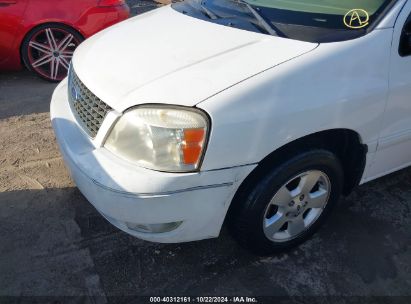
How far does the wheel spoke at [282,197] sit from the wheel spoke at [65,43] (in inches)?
145

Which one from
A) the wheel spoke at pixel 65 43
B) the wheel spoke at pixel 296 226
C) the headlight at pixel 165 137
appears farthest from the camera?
the wheel spoke at pixel 65 43

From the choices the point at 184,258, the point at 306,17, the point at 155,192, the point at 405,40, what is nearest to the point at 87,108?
the point at 155,192

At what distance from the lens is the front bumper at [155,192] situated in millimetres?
1909

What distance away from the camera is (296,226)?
2455 millimetres

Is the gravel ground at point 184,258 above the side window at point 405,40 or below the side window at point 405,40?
below

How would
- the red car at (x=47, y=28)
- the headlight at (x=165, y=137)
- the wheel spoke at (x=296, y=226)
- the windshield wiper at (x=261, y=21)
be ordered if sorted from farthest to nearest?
the red car at (x=47, y=28)
the wheel spoke at (x=296, y=226)
the windshield wiper at (x=261, y=21)
the headlight at (x=165, y=137)

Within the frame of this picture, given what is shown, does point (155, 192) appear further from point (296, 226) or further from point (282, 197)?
point (296, 226)

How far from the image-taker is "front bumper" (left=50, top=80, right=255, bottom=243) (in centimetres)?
191

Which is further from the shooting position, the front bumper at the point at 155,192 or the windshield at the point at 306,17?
the windshield at the point at 306,17

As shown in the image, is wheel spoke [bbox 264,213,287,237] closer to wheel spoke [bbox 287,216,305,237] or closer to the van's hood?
wheel spoke [bbox 287,216,305,237]

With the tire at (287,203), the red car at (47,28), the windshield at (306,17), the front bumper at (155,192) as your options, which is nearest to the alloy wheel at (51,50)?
the red car at (47,28)

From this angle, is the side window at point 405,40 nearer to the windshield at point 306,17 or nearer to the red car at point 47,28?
the windshield at point 306,17

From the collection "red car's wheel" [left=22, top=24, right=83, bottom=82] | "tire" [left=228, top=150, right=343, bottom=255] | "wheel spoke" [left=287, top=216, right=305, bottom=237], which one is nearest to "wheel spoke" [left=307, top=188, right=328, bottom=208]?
"tire" [left=228, top=150, right=343, bottom=255]

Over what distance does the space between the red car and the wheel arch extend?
3.60m
